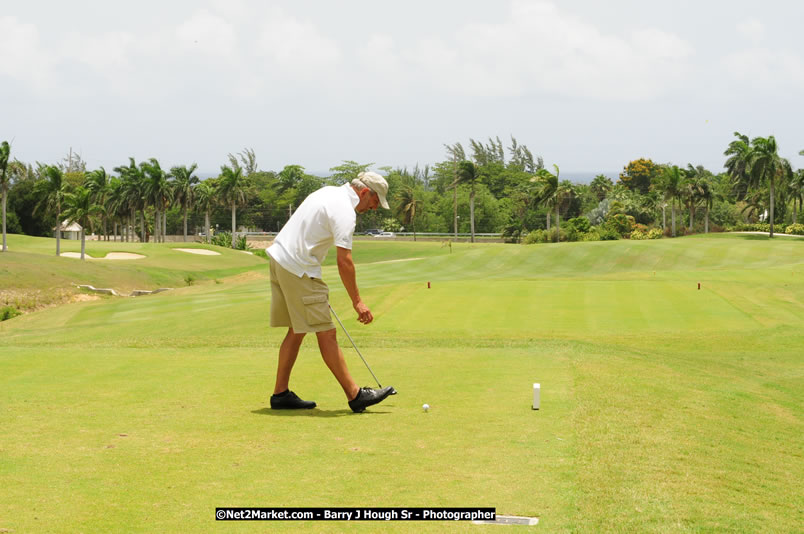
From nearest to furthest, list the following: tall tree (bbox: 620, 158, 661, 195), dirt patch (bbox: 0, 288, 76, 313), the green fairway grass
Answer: the green fairway grass < dirt patch (bbox: 0, 288, 76, 313) < tall tree (bbox: 620, 158, 661, 195)

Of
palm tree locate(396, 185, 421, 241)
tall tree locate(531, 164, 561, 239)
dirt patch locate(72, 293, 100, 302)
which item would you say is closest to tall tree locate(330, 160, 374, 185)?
palm tree locate(396, 185, 421, 241)

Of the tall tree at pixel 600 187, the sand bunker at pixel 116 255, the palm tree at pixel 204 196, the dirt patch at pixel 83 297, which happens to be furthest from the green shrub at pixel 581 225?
the dirt patch at pixel 83 297

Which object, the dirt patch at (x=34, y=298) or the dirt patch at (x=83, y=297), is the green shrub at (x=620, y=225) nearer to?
the dirt patch at (x=83, y=297)

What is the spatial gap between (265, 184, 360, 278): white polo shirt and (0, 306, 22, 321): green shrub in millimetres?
33233

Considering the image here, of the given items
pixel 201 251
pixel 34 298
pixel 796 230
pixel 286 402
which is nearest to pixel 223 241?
pixel 201 251

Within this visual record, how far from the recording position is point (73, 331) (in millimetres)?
27688

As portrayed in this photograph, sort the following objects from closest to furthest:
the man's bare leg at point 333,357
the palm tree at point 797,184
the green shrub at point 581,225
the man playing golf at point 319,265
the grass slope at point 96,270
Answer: the man playing golf at point 319,265
the man's bare leg at point 333,357
the grass slope at point 96,270
the palm tree at point 797,184
the green shrub at point 581,225

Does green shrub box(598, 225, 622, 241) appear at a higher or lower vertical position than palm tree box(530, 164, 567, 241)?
lower

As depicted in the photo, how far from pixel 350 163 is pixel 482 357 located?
172715mm

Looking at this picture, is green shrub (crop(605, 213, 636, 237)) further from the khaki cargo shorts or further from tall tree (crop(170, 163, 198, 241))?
the khaki cargo shorts

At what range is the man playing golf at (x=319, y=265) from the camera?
342 inches

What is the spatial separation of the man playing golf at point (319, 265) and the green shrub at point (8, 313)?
1303 inches

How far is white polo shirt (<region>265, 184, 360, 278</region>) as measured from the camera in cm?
871

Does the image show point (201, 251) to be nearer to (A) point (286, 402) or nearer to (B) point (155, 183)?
(B) point (155, 183)
